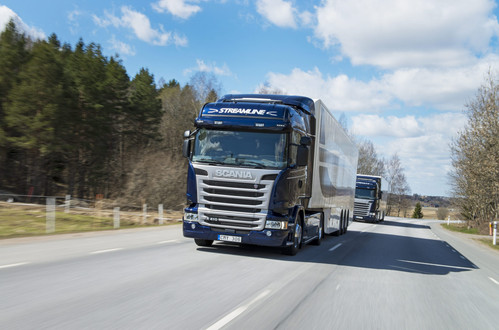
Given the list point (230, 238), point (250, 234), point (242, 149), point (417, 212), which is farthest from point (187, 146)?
point (417, 212)

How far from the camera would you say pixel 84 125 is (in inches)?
1823

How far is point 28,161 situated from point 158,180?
73.0 feet

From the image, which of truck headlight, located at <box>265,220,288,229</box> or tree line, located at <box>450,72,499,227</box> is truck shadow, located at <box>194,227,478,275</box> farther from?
tree line, located at <box>450,72,499,227</box>

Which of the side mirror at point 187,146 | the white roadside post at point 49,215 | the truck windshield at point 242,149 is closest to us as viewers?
the truck windshield at point 242,149

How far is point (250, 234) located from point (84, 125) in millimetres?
40056

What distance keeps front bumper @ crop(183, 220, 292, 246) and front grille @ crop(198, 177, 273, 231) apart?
0.41 ft

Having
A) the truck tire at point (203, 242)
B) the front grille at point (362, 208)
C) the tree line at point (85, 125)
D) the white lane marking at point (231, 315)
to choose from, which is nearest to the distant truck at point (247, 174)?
the truck tire at point (203, 242)

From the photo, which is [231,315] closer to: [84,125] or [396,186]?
[84,125]

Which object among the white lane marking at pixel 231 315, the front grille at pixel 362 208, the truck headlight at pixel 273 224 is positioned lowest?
the front grille at pixel 362 208

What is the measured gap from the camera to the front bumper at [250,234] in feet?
33.1

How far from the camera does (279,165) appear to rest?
1021 centimetres

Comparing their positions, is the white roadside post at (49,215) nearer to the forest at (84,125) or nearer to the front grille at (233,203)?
the front grille at (233,203)

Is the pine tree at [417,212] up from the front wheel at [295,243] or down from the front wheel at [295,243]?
down

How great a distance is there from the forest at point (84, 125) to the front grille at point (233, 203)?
23.1 metres
